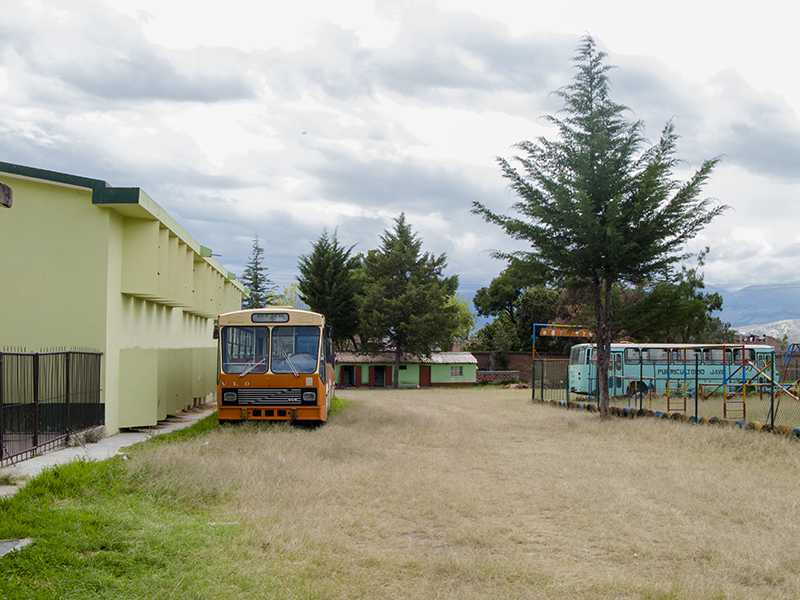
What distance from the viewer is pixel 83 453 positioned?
11.5 m

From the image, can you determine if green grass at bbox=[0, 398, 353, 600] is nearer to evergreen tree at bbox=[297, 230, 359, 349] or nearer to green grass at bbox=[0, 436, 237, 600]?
green grass at bbox=[0, 436, 237, 600]

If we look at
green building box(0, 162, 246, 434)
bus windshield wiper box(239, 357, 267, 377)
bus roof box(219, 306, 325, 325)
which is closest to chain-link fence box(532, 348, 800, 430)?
bus roof box(219, 306, 325, 325)

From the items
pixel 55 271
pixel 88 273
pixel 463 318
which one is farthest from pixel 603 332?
pixel 463 318

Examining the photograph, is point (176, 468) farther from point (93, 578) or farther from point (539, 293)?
point (539, 293)

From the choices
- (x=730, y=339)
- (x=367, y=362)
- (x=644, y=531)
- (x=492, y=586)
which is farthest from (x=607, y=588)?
(x=730, y=339)

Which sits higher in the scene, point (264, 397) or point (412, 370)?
point (264, 397)

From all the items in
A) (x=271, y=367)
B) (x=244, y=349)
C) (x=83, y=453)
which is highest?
(x=244, y=349)

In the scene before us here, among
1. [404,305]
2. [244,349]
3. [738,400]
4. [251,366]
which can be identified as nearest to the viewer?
[251,366]

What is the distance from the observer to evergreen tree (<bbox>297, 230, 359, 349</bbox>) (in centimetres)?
5219

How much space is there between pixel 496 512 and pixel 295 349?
8.74 meters

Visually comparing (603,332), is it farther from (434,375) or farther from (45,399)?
(434,375)

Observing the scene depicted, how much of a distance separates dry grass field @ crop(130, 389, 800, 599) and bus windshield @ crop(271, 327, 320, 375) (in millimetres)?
1510

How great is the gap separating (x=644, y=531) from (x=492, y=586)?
2508 mm

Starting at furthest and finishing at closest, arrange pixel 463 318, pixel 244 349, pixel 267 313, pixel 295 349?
pixel 463 318 < pixel 267 313 < pixel 295 349 < pixel 244 349
